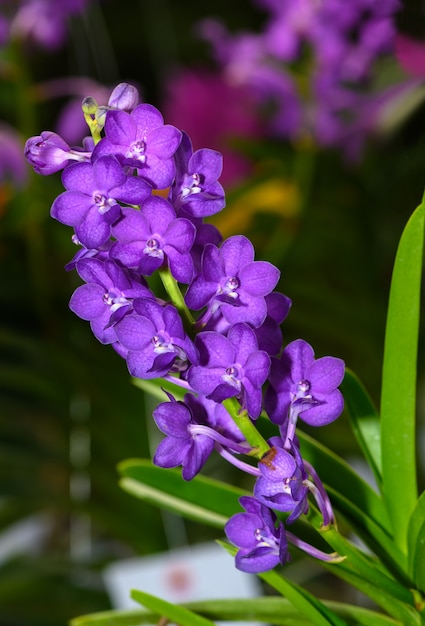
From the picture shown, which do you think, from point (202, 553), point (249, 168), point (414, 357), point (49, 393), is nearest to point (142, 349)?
point (414, 357)

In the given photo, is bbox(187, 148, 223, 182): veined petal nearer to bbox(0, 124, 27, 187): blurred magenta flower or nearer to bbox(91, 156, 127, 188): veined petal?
bbox(91, 156, 127, 188): veined petal

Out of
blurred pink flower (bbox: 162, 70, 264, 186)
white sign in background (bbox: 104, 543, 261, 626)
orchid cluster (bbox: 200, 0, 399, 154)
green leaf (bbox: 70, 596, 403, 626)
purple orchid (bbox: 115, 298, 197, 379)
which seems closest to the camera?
purple orchid (bbox: 115, 298, 197, 379)

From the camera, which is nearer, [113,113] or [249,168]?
[113,113]

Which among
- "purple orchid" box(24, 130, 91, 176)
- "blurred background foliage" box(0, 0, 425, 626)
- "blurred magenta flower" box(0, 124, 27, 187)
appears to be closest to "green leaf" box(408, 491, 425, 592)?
"purple orchid" box(24, 130, 91, 176)

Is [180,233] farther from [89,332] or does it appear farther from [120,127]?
[89,332]

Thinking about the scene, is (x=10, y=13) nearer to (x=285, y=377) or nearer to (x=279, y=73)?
(x=279, y=73)

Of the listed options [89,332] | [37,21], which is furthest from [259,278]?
[37,21]
